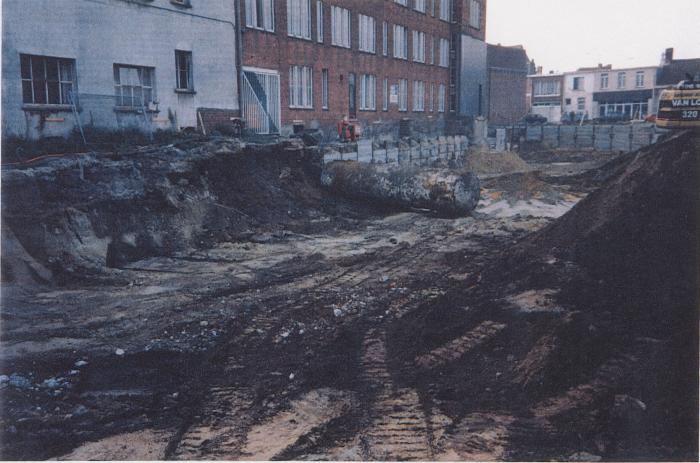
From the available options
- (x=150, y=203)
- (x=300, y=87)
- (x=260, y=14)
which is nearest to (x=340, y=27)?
(x=300, y=87)

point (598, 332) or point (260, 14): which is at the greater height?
point (260, 14)

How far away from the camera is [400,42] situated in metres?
32.8

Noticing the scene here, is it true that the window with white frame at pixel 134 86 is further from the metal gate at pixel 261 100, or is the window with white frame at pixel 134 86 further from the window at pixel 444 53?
the window at pixel 444 53

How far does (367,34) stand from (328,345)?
83.5 ft

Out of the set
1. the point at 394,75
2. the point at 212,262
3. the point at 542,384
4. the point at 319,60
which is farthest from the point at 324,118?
the point at 542,384

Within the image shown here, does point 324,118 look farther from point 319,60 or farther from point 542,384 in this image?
point 542,384

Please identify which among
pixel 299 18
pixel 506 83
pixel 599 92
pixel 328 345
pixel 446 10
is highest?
pixel 446 10

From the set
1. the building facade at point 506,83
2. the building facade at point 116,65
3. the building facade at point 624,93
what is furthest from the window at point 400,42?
the building facade at point 624,93

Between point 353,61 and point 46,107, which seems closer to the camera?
point 46,107

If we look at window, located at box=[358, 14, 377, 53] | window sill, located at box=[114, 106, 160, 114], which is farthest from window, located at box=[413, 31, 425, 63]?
window sill, located at box=[114, 106, 160, 114]

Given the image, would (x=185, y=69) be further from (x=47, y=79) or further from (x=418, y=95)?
(x=418, y=95)

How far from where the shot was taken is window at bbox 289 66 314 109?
77.6ft

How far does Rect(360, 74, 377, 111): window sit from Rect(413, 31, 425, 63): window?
5342mm

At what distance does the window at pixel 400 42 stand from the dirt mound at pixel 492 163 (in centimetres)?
844
